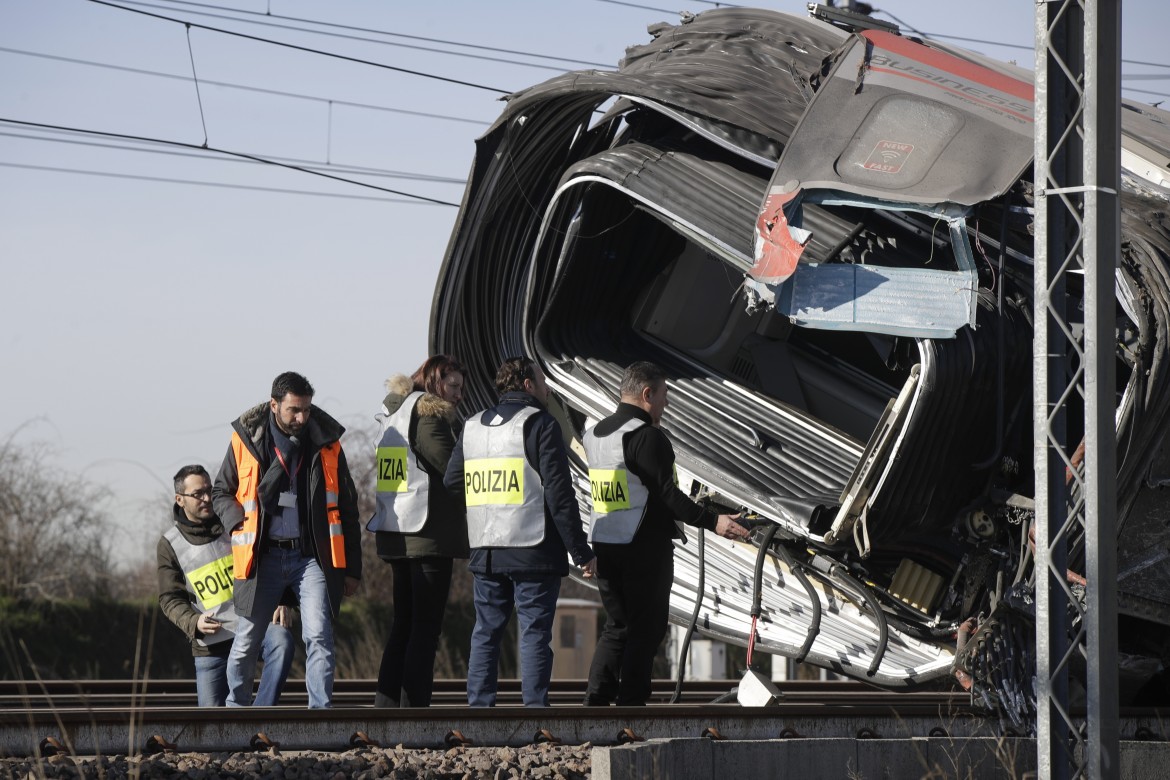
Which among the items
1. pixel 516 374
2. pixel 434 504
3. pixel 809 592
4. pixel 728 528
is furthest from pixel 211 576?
pixel 809 592

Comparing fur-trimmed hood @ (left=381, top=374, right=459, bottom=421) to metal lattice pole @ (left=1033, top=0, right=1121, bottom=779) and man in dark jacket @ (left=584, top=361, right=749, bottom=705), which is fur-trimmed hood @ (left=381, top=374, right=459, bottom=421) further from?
metal lattice pole @ (left=1033, top=0, right=1121, bottom=779)

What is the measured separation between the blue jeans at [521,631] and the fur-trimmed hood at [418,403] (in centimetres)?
87

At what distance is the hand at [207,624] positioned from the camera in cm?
732

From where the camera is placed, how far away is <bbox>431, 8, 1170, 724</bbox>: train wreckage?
26.6 ft

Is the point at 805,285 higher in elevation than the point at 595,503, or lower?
higher

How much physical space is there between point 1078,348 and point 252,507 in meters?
3.79

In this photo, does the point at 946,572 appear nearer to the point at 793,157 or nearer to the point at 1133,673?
the point at 1133,673

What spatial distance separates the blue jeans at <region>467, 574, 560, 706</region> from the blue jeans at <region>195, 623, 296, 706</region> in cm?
90

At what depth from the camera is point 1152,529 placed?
838 centimetres

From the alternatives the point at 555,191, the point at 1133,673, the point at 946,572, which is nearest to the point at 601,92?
the point at 555,191

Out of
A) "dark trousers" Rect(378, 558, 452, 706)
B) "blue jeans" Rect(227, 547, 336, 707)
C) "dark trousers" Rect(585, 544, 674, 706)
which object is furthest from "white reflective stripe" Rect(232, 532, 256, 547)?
"dark trousers" Rect(585, 544, 674, 706)

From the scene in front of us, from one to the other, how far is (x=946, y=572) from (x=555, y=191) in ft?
12.7

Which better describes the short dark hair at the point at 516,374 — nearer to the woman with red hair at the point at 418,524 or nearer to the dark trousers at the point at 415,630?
the woman with red hair at the point at 418,524

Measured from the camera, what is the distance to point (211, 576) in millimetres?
7434
